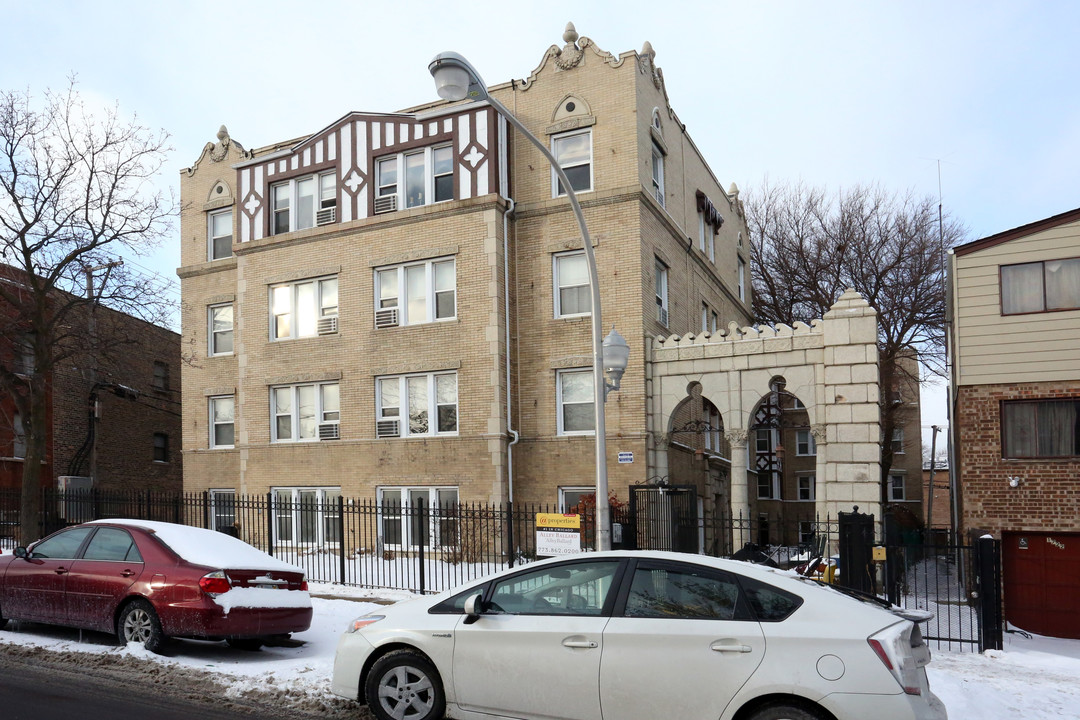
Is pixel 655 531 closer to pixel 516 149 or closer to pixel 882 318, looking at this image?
pixel 516 149

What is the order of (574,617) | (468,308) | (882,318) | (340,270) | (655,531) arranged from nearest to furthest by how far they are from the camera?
(574,617) → (655,531) → (468,308) → (340,270) → (882,318)

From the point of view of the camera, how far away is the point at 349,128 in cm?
2439

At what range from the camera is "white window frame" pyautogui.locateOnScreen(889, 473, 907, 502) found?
154 feet

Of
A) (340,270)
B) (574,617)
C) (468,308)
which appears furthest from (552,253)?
(574,617)

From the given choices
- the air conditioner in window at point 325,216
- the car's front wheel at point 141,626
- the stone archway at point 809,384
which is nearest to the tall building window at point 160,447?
the air conditioner in window at point 325,216

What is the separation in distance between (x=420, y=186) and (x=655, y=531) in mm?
11048

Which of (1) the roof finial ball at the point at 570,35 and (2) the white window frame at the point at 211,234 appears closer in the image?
(1) the roof finial ball at the point at 570,35

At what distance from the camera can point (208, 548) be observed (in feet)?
32.1

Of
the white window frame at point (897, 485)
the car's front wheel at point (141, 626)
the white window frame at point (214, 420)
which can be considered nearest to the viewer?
the car's front wheel at point (141, 626)

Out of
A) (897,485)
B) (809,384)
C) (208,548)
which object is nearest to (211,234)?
(809,384)

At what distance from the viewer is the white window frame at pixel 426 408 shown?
73.2ft

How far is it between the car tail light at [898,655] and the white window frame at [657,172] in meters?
18.6

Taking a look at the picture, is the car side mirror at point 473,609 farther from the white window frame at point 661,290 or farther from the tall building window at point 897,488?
the tall building window at point 897,488

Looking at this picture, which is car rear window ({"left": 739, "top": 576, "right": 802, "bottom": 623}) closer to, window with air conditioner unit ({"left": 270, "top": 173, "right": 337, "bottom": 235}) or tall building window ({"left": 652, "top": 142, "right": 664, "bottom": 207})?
tall building window ({"left": 652, "top": 142, "right": 664, "bottom": 207})
